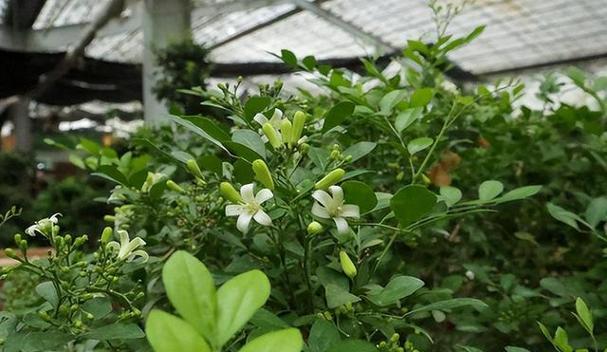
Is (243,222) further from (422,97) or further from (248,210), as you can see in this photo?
(422,97)

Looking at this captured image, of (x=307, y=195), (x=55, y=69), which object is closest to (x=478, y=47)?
(x=55, y=69)

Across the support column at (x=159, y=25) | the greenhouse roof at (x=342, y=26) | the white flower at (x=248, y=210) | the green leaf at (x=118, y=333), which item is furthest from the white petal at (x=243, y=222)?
the greenhouse roof at (x=342, y=26)

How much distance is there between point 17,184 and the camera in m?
6.08

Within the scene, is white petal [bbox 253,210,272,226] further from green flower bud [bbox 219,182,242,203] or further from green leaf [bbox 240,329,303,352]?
green leaf [bbox 240,329,303,352]

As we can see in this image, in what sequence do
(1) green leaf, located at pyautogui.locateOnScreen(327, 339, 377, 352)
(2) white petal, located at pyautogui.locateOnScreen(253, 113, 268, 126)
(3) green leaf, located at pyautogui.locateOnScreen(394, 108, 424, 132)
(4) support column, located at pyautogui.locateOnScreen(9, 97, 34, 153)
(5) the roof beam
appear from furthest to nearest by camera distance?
(4) support column, located at pyautogui.locateOnScreen(9, 97, 34, 153) → (5) the roof beam → (3) green leaf, located at pyautogui.locateOnScreen(394, 108, 424, 132) → (2) white petal, located at pyautogui.locateOnScreen(253, 113, 268, 126) → (1) green leaf, located at pyautogui.locateOnScreen(327, 339, 377, 352)

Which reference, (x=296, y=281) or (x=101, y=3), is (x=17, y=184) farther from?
(x=296, y=281)

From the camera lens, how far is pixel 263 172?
Result: 48cm

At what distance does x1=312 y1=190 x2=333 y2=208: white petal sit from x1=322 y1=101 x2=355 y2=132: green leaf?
0.33 ft

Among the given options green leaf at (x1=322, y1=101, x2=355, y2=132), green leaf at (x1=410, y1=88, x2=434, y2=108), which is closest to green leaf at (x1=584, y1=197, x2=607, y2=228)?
green leaf at (x1=410, y1=88, x2=434, y2=108)

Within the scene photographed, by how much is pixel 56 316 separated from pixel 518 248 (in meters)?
0.69

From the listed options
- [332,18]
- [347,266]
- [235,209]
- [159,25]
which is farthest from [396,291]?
[332,18]

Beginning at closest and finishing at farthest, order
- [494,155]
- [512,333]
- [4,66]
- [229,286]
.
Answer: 1. [229,286]
2. [512,333]
3. [494,155]
4. [4,66]

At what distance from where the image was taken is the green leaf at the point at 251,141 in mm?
512

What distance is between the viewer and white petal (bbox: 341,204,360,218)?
0.50m
